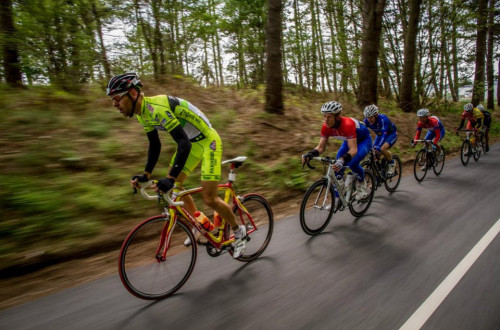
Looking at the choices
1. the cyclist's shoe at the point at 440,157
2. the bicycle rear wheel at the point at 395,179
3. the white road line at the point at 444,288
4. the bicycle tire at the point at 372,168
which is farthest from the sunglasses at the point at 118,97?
the cyclist's shoe at the point at 440,157

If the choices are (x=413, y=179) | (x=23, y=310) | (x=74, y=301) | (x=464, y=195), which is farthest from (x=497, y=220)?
A: (x=23, y=310)

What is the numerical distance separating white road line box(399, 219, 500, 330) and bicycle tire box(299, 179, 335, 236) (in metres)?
1.93

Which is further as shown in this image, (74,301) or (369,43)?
(369,43)

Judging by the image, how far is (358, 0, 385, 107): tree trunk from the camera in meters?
12.0

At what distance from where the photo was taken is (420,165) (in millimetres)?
8188

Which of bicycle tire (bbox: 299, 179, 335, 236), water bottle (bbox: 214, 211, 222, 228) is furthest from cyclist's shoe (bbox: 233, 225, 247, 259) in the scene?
bicycle tire (bbox: 299, 179, 335, 236)

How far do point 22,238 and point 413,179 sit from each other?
919 centimetres

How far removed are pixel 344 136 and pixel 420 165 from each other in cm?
443

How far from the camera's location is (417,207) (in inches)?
234

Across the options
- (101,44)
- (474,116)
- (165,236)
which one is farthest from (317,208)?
(474,116)

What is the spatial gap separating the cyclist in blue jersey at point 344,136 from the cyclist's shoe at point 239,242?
165 cm

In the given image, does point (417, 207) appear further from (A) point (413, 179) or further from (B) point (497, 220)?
(A) point (413, 179)

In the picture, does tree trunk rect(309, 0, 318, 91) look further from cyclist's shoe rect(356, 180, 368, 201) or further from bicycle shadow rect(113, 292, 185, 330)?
bicycle shadow rect(113, 292, 185, 330)

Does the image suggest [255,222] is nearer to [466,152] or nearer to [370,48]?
[466,152]
